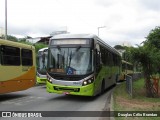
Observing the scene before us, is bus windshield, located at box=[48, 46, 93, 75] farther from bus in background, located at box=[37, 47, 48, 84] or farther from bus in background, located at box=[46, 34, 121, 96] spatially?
bus in background, located at box=[37, 47, 48, 84]

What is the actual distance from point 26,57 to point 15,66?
1661mm

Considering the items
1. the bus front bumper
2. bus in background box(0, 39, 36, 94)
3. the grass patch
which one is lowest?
the grass patch

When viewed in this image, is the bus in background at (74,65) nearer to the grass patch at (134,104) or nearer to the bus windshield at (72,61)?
the bus windshield at (72,61)

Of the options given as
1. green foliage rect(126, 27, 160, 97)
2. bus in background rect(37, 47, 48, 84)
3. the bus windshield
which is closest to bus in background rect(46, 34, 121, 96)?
the bus windshield

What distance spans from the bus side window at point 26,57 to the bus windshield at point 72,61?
203 cm

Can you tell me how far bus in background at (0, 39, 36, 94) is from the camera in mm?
Answer: 15898

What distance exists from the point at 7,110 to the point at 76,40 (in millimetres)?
5685

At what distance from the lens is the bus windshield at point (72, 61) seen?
54.1 feet

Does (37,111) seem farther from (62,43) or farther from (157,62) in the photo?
(157,62)

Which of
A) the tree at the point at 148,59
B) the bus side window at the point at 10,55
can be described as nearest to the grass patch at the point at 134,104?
the tree at the point at 148,59

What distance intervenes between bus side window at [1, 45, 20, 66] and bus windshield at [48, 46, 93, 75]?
1817 mm

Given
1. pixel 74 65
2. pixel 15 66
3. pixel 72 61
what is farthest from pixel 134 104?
pixel 15 66

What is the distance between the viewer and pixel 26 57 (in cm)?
1877

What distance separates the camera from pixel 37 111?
1270 cm
